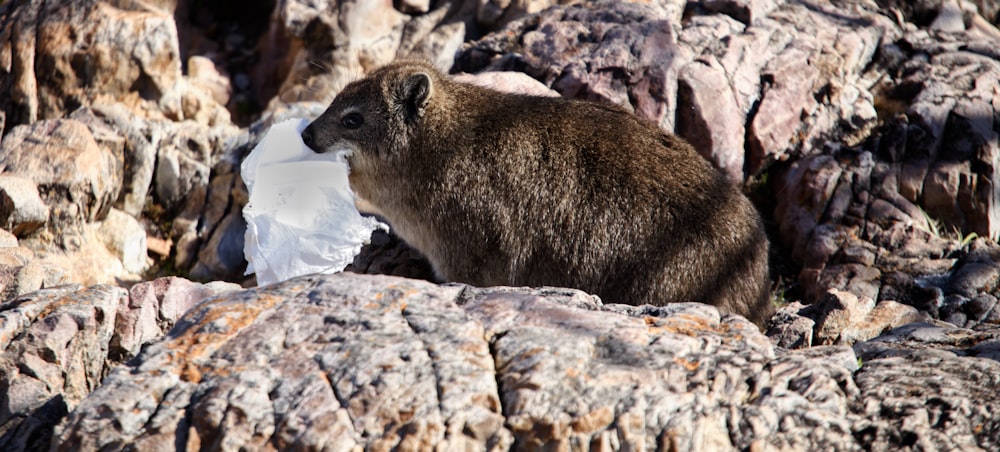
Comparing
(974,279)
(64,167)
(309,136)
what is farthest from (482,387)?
(64,167)

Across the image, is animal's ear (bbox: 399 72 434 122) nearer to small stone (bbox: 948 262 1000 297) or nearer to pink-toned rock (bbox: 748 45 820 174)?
pink-toned rock (bbox: 748 45 820 174)

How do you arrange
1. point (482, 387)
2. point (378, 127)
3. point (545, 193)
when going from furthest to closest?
point (378, 127) < point (545, 193) < point (482, 387)

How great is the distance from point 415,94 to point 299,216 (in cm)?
165

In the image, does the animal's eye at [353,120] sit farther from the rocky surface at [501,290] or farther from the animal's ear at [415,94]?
the rocky surface at [501,290]

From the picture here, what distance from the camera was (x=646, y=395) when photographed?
12.5ft

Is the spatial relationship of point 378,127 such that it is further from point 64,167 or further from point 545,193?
point 64,167

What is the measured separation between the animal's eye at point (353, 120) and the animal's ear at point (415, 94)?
16.3 inches

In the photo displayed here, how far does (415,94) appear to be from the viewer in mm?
6926

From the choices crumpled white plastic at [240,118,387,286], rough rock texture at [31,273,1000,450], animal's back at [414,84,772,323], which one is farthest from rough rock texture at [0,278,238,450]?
animal's back at [414,84,772,323]

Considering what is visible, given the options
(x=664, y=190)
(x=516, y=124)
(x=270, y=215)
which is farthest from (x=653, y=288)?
(x=270, y=215)

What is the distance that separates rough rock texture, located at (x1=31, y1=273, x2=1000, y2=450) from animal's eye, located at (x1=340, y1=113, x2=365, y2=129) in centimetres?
300

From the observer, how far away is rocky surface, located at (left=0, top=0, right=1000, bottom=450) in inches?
149

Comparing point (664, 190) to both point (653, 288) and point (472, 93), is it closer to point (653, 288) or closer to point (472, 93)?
point (653, 288)

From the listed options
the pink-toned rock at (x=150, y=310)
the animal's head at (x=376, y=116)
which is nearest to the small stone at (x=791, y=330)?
the animal's head at (x=376, y=116)
